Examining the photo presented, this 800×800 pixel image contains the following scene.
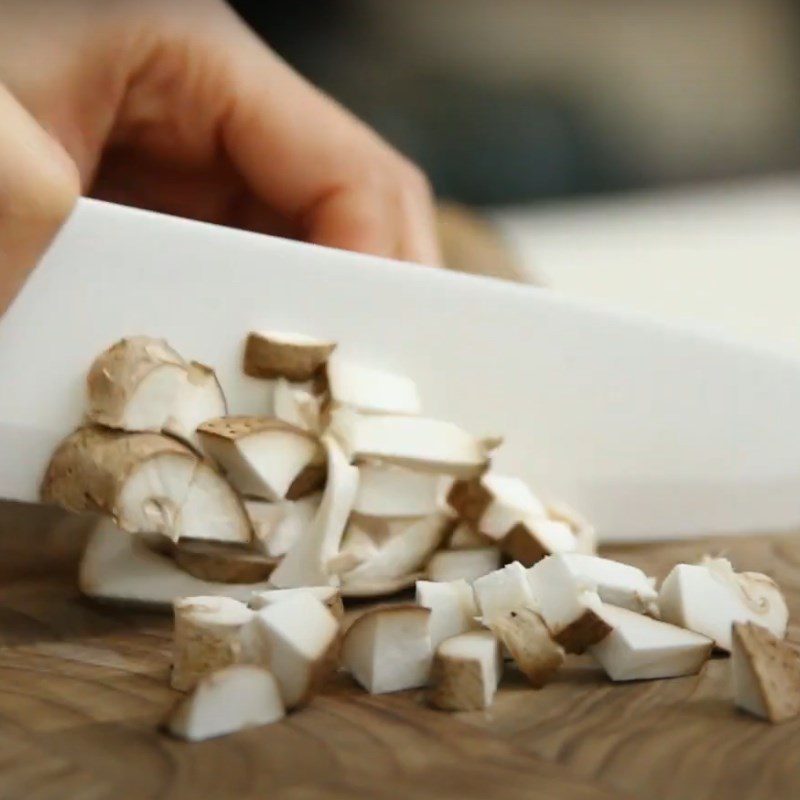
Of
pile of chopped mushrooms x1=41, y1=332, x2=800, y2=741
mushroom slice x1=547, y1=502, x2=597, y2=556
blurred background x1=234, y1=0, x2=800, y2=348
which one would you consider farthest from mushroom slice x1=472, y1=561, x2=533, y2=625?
blurred background x1=234, y1=0, x2=800, y2=348

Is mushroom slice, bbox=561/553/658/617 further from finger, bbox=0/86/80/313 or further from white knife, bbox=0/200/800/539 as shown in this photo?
finger, bbox=0/86/80/313

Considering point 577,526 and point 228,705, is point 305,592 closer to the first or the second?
point 228,705

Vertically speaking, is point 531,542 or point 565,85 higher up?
point 565,85

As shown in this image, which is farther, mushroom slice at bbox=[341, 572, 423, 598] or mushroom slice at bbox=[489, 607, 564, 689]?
mushroom slice at bbox=[341, 572, 423, 598]

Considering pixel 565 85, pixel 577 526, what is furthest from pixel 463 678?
pixel 565 85

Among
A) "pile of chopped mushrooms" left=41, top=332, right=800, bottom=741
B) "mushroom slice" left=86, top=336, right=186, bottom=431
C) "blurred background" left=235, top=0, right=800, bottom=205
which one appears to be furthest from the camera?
"blurred background" left=235, top=0, right=800, bottom=205
